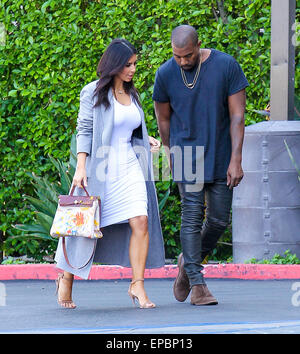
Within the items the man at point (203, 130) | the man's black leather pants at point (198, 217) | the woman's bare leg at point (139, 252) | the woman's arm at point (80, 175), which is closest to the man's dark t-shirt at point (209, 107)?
the man at point (203, 130)

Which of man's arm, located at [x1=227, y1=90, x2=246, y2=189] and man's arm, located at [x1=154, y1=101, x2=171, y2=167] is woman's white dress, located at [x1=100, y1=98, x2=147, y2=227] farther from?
man's arm, located at [x1=227, y1=90, x2=246, y2=189]

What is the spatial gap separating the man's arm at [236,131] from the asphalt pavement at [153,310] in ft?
2.93

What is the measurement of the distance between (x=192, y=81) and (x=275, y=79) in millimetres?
2813

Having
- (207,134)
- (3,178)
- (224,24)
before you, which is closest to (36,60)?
(3,178)

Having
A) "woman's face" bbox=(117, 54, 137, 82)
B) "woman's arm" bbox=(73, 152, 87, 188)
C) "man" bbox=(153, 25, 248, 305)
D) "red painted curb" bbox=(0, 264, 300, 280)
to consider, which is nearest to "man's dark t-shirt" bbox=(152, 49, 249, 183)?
"man" bbox=(153, 25, 248, 305)

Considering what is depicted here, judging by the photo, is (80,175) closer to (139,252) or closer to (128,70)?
(139,252)

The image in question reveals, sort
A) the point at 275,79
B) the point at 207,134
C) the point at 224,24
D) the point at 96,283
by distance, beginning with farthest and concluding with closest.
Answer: the point at 224,24 → the point at 275,79 → the point at 96,283 → the point at 207,134

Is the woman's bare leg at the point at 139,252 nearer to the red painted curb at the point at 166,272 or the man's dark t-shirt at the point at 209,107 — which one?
the man's dark t-shirt at the point at 209,107

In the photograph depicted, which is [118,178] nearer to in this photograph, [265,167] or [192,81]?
[192,81]

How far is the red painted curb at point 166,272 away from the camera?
8.98 meters

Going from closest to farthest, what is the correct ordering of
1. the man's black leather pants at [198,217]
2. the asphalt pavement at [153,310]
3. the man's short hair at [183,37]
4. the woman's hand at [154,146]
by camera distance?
the asphalt pavement at [153,310], the man's short hair at [183,37], the man's black leather pants at [198,217], the woman's hand at [154,146]

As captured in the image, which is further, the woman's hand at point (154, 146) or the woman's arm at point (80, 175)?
the woman's hand at point (154, 146)

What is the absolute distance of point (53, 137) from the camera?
1073cm

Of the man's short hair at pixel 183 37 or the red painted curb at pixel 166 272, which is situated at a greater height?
the man's short hair at pixel 183 37
